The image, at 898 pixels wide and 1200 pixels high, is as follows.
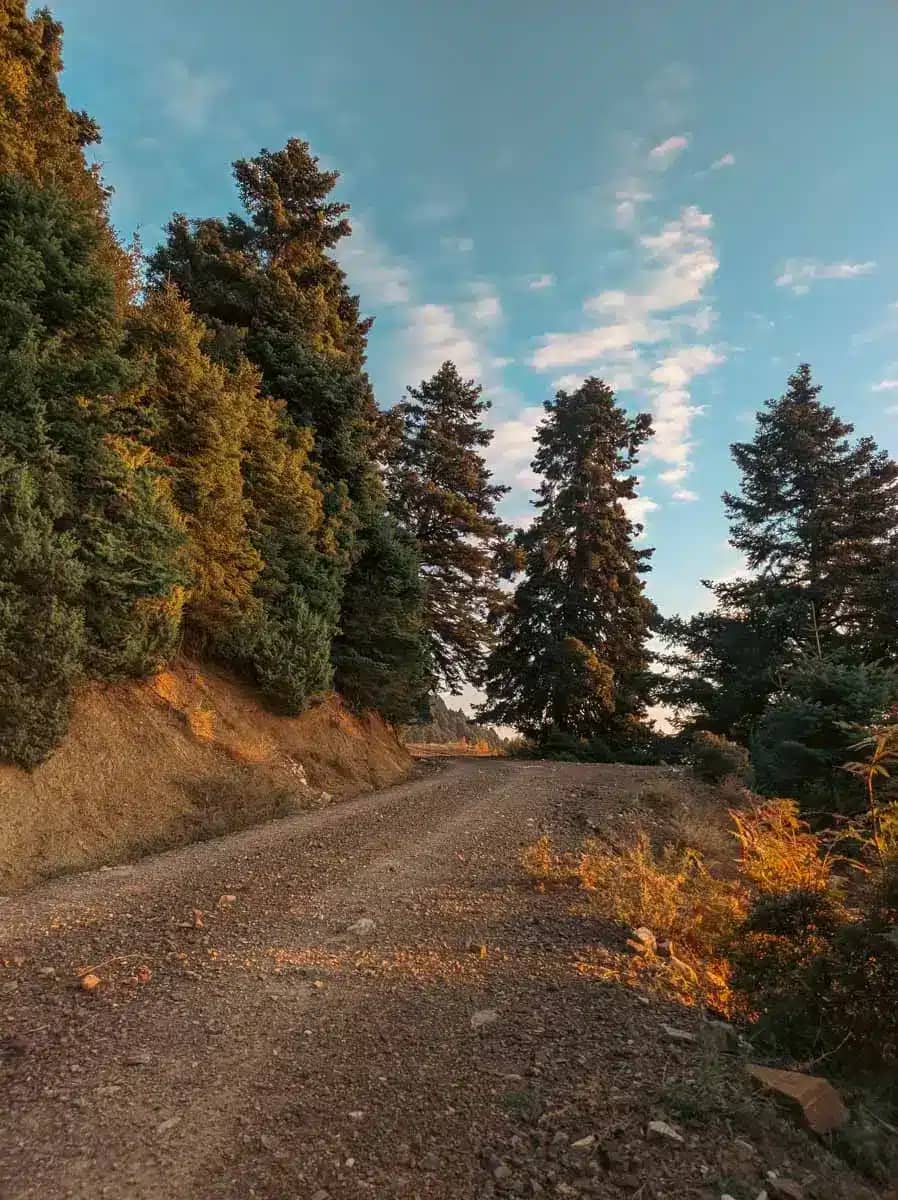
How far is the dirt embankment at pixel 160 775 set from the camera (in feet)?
24.9

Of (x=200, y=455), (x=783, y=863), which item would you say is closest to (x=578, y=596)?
(x=200, y=455)

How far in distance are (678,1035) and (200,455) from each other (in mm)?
11349

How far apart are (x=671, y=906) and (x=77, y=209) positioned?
1186 centimetres

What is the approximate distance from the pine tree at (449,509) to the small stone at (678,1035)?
18.6 m

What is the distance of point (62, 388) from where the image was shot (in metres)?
8.81

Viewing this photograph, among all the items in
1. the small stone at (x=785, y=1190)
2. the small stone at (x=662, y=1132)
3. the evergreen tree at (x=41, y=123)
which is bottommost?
the small stone at (x=662, y=1132)

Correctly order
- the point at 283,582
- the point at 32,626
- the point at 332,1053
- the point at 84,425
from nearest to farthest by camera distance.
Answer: the point at 332,1053, the point at 32,626, the point at 84,425, the point at 283,582

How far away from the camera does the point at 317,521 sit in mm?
15180

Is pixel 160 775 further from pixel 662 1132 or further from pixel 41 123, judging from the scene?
pixel 41 123

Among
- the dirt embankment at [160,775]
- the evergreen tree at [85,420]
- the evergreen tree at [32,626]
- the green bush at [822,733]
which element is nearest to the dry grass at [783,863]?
the green bush at [822,733]

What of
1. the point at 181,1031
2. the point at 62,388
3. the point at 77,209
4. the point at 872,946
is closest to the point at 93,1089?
the point at 181,1031

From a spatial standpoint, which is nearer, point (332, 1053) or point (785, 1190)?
point (785, 1190)

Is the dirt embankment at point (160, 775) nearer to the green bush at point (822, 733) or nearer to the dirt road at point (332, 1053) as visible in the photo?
the dirt road at point (332, 1053)

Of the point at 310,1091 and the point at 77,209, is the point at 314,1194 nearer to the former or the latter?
the point at 310,1091
